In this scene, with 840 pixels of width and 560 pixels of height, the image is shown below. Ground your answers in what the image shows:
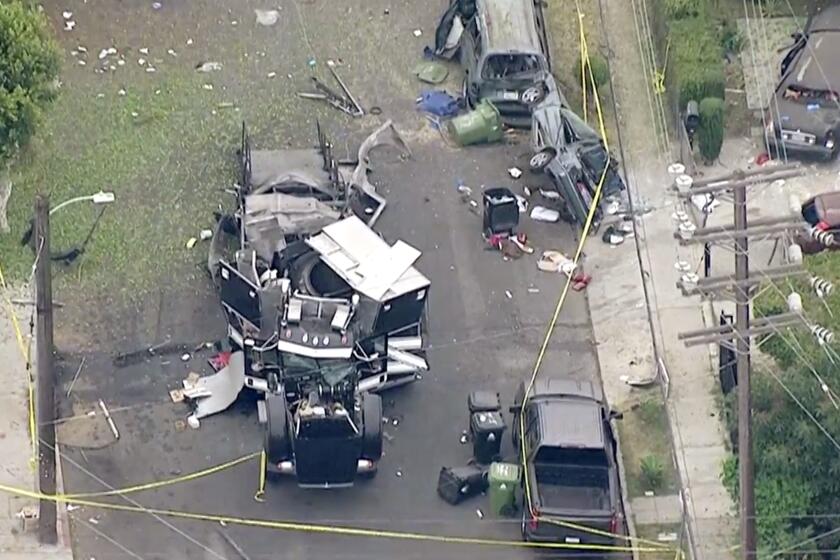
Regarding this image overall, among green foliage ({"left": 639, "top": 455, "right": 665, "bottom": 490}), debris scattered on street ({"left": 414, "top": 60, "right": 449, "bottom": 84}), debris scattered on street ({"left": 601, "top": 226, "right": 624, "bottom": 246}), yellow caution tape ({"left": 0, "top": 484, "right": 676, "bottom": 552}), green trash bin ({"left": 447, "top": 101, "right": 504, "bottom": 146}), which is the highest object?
debris scattered on street ({"left": 414, "top": 60, "right": 449, "bottom": 84})

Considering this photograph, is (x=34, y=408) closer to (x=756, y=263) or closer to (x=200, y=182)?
(x=200, y=182)

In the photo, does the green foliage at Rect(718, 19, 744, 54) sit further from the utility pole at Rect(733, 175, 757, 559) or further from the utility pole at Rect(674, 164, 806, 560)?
the utility pole at Rect(733, 175, 757, 559)

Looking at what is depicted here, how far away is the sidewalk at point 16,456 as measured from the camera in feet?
95.8

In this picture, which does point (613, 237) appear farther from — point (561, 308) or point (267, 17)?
point (267, 17)

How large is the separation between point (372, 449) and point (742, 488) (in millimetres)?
5814

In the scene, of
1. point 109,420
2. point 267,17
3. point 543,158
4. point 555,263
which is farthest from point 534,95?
point 109,420

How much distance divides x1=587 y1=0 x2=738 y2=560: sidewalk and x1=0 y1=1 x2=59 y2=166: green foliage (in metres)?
8.77

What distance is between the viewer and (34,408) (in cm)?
3127

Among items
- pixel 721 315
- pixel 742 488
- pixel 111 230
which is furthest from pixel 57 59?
pixel 742 488

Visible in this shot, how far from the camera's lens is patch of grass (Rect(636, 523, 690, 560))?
29172 millimetres

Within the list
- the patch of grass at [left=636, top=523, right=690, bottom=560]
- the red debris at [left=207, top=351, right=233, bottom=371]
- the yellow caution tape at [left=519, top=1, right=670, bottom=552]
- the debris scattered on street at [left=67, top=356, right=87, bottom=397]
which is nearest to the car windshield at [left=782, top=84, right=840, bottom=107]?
the yellow caution tape at [left=519, top=1, right=670, bottom=552]

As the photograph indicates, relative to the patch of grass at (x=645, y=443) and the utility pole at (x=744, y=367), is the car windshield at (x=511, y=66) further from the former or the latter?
the utility pole at (x=744, y=367)

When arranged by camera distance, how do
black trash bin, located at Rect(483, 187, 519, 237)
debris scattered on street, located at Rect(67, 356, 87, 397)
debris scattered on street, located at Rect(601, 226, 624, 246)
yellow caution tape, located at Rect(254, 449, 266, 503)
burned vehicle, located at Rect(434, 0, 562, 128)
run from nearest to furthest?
yellow caution tape, located at Rect(254, 449, 266, 503) < debris scattered on street, located at Rect(67, 356, 87, 397) < black trash bin, located at Rect(483, 187, 519, 237) < debris scattered on street, located at Rect(601, 226, 624, 246) < burned vehicle, located at Rect(434, 0, 562, 128)

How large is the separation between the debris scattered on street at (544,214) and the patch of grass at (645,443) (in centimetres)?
437
